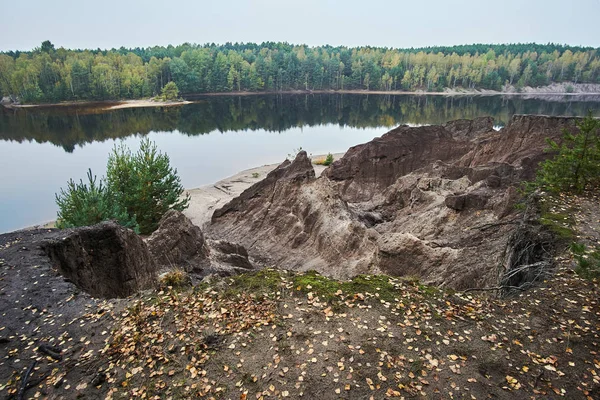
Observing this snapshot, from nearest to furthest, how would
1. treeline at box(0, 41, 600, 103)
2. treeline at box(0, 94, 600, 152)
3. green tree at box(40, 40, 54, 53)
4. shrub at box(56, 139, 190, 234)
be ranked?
1. shrub at box(56, 139, 190, 234)
2. treeline at box(0, 94, 600, 152)
3. treeline at box(0, 41, 600, 103)
4. green tree at box(40, 40, 54, 53)

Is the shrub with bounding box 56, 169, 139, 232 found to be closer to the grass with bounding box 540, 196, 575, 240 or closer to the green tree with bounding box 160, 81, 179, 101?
the grass with bounding box 540, 196, 575, 240

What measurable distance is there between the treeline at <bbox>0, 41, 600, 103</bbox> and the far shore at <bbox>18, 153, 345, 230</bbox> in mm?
106428

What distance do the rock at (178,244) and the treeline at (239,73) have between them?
133 meters

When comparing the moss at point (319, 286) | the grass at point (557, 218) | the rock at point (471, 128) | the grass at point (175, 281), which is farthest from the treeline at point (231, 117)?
the grass at point (557, 218)

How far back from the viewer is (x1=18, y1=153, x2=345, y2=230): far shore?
37969mm

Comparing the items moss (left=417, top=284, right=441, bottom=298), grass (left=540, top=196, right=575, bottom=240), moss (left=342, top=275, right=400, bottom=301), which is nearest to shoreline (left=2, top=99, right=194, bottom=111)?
moss (left=342, top=275, right=400, bottom=301)

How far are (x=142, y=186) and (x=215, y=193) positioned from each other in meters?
16.4

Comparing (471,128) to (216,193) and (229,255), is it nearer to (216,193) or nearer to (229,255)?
(216,193)

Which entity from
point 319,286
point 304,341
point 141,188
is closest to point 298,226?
point 141,188

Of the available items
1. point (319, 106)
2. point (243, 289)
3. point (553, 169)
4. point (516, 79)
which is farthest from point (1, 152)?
point (516, 79)

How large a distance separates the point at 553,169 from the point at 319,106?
400 ft

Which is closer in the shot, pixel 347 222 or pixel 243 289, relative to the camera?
Result: pixel 243 289

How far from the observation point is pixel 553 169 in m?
18.6

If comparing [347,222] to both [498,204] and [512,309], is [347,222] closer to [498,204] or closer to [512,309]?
[498,204]
